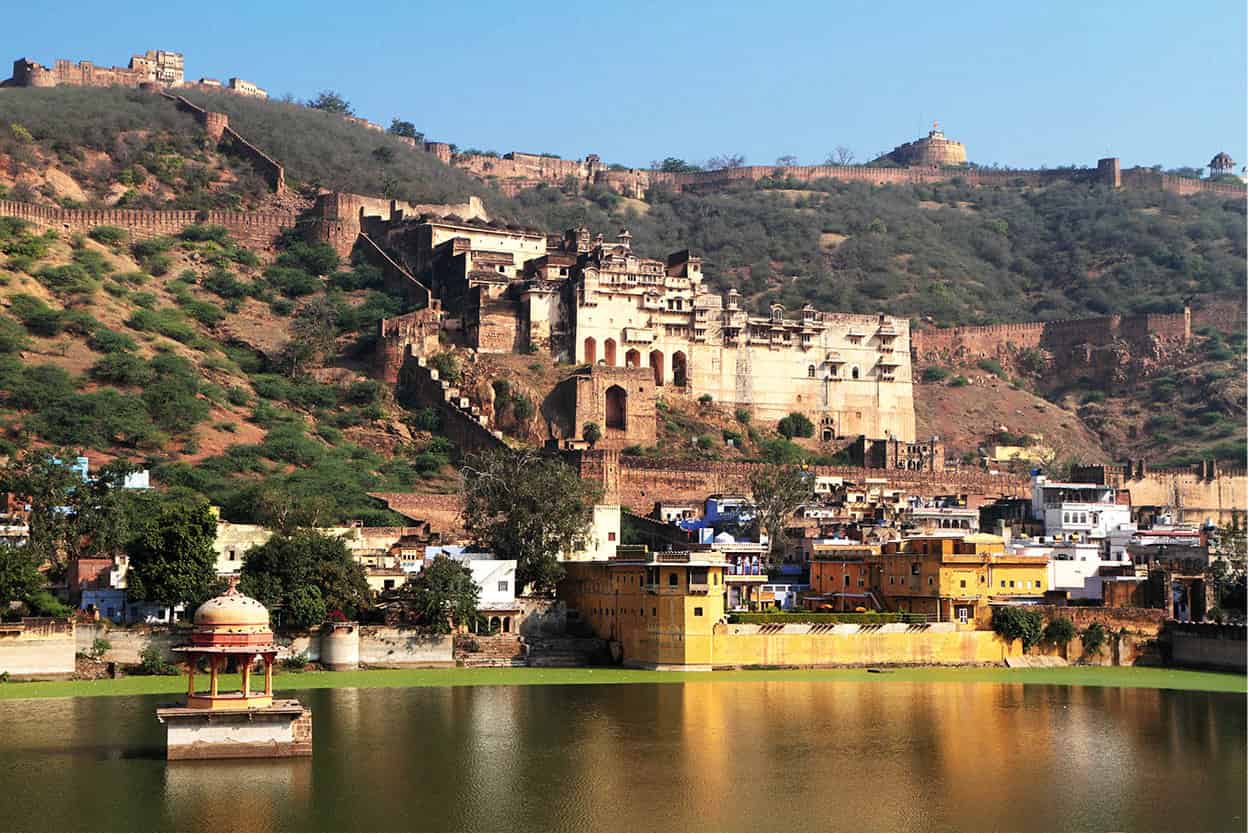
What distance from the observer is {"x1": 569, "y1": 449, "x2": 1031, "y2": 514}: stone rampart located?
56094mm

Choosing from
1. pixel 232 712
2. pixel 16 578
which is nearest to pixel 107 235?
pixel 16 578

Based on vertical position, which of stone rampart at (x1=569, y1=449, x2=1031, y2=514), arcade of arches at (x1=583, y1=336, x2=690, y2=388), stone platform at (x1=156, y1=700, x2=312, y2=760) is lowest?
Result: stone platform at (x1=156, y1=700, x2=312, y2=760)

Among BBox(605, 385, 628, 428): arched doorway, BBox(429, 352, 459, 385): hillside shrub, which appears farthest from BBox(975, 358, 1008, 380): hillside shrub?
BBox(429, 352, 459, 385): hillside shrub

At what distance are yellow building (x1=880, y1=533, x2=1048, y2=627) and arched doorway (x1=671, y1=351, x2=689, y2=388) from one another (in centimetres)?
2110

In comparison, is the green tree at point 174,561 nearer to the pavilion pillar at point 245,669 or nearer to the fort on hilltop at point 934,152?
the pavilion pillar at point 245,669

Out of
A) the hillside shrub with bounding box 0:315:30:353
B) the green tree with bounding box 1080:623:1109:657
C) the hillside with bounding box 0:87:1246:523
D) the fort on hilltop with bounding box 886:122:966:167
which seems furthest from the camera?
the fort on hilltop with bounding box 886:122:966:167

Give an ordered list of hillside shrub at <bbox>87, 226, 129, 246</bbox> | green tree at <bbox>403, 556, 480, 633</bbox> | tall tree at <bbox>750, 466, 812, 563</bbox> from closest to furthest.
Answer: green tree at <bbox>403, 556, 480, 633</bbox>
tall tree at <bbox>750, 466, 812, 563</bbox>
hillside shrub at <bbox>87, 226, 129, 246</bbox>

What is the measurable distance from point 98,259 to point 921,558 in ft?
113

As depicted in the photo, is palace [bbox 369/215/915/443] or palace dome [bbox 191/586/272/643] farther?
palace [bbox 369/215/915/443]

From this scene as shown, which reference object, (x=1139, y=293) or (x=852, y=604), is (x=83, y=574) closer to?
(x=852, y=604)

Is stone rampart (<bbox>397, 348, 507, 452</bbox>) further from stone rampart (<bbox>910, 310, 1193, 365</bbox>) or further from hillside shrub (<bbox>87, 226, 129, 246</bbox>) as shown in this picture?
stone rampart (<bbox>910, 310, 1193, 365</bbox>)

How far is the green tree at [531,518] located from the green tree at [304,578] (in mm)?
4621

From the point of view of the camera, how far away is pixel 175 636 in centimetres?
3962

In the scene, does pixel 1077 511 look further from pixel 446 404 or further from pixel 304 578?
pixel 304 578
